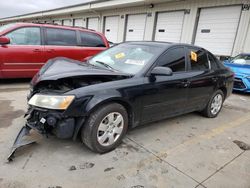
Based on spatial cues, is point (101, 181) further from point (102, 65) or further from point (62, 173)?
point (102, 65)

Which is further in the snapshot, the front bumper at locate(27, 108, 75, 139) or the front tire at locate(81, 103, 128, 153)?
the front tire at locate(81, 103, 128, 153)

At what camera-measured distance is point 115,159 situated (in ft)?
8.41

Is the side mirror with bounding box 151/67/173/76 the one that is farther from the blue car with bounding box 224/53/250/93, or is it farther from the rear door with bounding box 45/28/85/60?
the blue car with bounding box 224/53/250/93

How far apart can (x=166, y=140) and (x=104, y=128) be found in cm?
112

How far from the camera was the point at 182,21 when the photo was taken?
10.9m

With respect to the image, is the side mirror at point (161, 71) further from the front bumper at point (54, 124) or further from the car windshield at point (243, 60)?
the car windshield at point (243, 60)

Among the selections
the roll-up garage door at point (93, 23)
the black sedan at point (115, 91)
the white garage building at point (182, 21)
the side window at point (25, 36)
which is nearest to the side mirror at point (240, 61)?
the white garage building at point (182, 21)

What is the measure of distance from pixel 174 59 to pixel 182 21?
27.8 feet

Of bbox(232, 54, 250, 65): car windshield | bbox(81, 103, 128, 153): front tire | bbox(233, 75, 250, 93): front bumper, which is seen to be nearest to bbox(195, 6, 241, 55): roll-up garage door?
bbox(232, 54, 250, 65): car windshield

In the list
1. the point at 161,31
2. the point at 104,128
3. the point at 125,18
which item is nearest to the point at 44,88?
the point at 104,128

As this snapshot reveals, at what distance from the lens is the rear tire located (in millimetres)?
4203

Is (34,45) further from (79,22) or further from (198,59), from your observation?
(79,22)

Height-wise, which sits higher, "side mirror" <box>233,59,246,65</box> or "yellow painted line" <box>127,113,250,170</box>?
"side mirror" <box>233,59,246,65</box>

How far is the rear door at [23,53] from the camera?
513 cm
